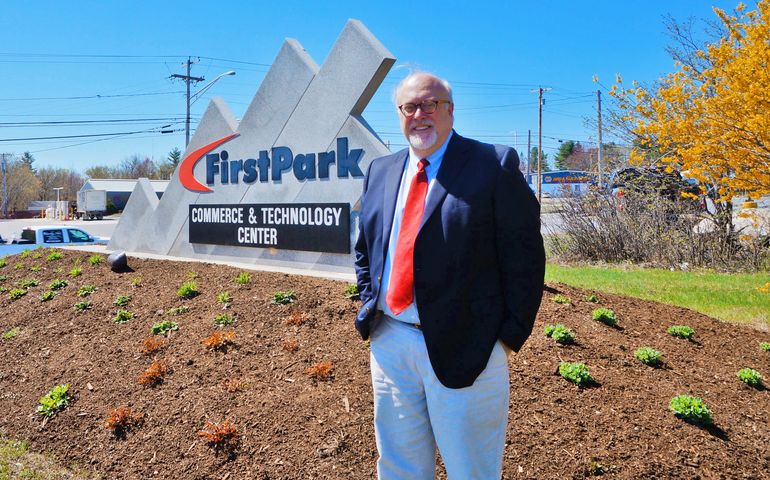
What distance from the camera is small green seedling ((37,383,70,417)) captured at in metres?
4.51

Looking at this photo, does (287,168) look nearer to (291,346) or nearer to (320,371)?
(291,346)

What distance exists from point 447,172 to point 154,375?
3.40m

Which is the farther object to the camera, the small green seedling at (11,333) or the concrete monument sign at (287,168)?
the concrete monument sign at (287,168)

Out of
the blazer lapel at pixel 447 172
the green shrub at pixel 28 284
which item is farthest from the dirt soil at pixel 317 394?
the green shrub at pixel 28 284

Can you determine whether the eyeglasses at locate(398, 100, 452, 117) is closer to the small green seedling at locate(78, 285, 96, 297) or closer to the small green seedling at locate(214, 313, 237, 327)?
the small green seedling at locate(214, 313, 237, 327)

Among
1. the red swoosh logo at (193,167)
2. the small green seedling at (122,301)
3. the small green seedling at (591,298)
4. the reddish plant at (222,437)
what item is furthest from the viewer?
the red swoosh logo at (193,167)

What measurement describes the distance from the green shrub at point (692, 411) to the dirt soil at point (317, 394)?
5 cm

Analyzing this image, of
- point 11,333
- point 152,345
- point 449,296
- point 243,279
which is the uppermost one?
point 449,296

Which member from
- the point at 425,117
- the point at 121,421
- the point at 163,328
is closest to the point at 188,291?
the point at 163,328

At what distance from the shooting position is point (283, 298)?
5781 millimetres

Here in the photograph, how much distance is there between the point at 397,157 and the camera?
2617 millimetres

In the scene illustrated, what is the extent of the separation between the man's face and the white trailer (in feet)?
183

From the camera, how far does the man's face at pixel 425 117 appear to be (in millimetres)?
2320

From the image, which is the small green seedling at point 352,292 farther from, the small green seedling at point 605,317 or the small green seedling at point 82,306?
the small green seedling at point 82,306
